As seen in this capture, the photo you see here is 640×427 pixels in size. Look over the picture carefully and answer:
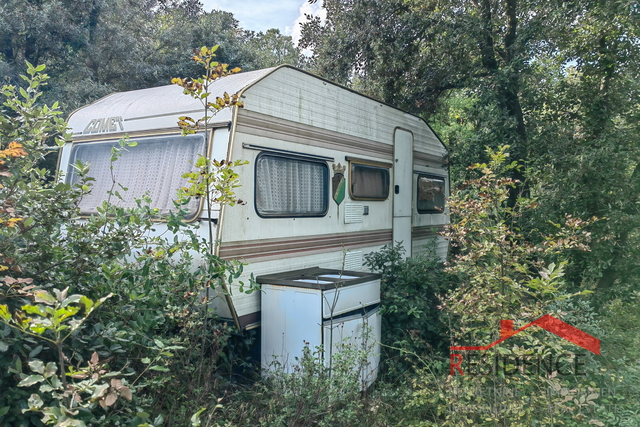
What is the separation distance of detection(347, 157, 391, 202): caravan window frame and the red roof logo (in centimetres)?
271

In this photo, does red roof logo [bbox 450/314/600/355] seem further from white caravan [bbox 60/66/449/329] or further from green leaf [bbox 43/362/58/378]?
green leaf [bbox 43/362/58/378]

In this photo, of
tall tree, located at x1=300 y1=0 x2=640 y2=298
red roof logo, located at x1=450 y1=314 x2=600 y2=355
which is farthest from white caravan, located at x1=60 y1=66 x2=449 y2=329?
tall tree, located at x1=300 y1=0 x2=640 y2=298

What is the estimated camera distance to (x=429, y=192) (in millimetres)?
8094

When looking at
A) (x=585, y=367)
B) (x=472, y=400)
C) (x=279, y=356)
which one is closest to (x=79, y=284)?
(x=279, y=356)

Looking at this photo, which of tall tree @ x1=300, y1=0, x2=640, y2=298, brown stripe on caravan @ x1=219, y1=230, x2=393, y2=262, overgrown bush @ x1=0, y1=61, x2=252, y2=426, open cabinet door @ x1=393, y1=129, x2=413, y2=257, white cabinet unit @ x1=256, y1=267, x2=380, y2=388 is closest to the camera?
overgrown bush @ x1=0, y1=61, x2=252, y2=426

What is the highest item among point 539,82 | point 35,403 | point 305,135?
point 539,82

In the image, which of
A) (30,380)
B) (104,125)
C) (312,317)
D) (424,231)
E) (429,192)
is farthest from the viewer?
(429,192)

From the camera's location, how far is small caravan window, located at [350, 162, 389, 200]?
5.95 metres

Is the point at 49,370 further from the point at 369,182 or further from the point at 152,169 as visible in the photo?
the point at 369,182

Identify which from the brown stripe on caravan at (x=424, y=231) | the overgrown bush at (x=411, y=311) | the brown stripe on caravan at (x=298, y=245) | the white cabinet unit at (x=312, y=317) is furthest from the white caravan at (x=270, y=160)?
the brown stripe on caravan at (x=424, y=231)

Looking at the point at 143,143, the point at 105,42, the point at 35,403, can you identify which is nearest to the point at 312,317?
the point at 143,143

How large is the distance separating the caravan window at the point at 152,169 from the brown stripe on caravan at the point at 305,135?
45cm

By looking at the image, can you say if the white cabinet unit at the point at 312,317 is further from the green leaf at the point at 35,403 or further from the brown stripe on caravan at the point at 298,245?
the green leaf at the point at 35,403

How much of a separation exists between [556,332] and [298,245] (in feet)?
8.19
